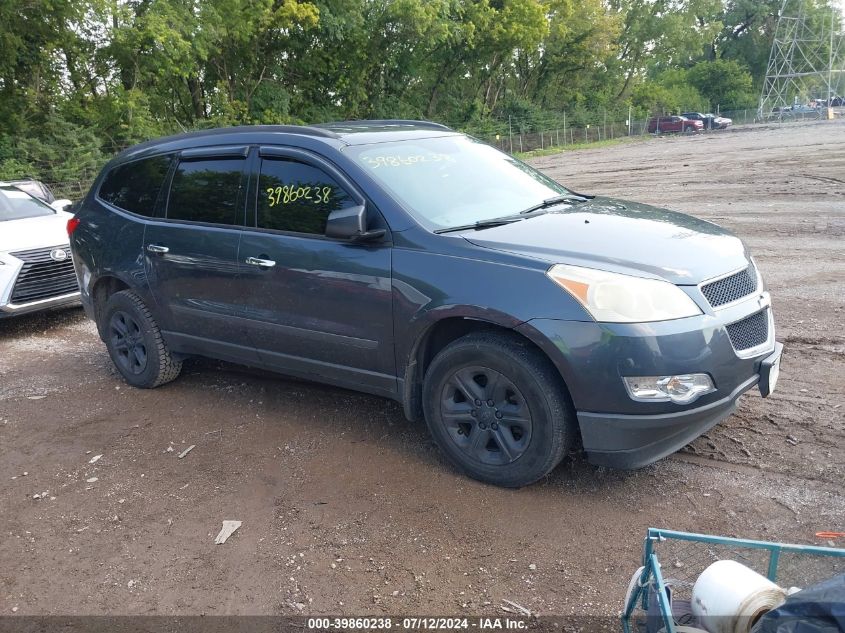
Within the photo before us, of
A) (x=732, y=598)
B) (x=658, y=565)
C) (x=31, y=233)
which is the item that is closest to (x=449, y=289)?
(x=658, y=565)

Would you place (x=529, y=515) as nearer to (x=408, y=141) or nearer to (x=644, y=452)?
(x=644, y=452)

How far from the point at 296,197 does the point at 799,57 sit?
71.8 meters

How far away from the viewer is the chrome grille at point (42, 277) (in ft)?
26.0

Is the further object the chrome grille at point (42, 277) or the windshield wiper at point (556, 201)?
the chrome grille at point (42, 277)

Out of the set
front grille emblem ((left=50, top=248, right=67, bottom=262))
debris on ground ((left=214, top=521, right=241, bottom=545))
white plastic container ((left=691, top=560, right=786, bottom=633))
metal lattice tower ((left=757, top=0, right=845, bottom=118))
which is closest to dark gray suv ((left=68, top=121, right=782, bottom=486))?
debris on ground ((left=214, top=521, right=241, bottom=545))

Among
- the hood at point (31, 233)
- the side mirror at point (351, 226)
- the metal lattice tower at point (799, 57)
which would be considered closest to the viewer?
the side mirror at point (351, 226)

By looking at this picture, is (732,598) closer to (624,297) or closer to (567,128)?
(624,297)

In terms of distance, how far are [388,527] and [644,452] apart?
127cm

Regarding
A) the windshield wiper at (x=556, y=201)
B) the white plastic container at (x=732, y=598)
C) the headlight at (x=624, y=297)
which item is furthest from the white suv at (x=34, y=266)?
the white plastic container at (x=732, y=598)

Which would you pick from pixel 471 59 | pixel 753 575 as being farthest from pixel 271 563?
pixel 471 59

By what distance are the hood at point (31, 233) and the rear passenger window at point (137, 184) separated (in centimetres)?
277

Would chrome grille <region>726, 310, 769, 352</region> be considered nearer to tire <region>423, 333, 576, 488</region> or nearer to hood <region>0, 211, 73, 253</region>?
tire <region>423, 333, 576, 488</region>

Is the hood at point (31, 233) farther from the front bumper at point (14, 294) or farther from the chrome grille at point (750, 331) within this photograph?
the chrome grille at point (750, 331)

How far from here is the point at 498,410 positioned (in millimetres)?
3703
